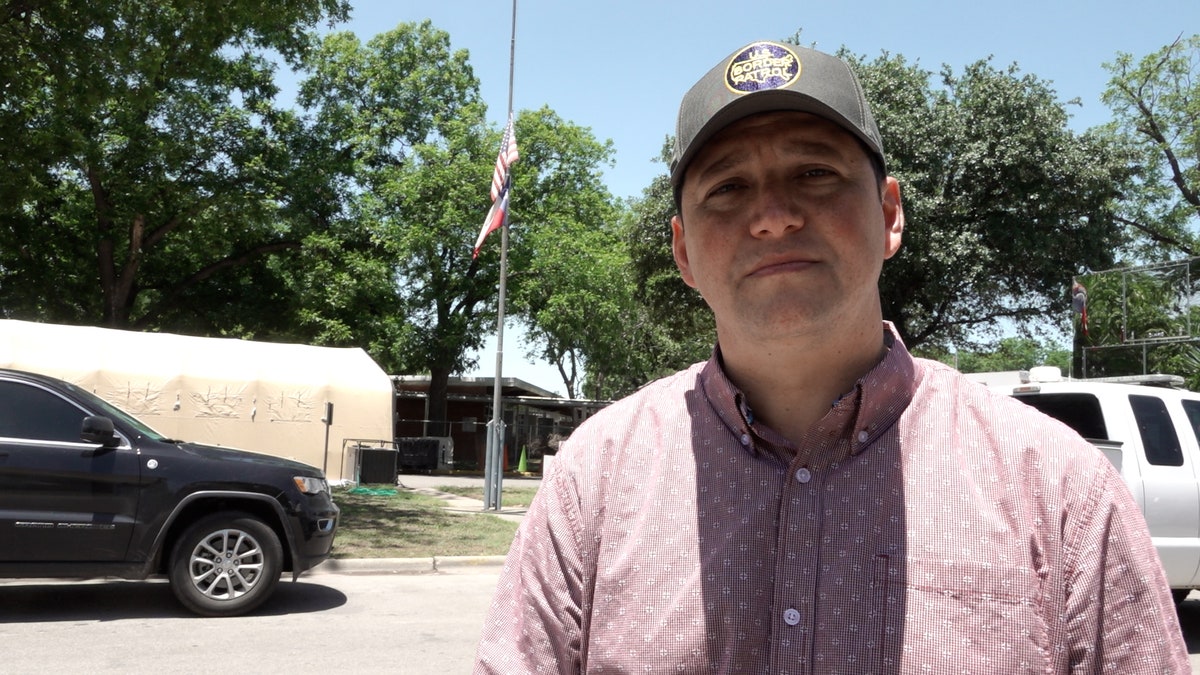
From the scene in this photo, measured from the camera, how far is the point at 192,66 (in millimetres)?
14695

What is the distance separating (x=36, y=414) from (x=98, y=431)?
2.01 ft

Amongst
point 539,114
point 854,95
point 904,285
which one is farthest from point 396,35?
point 854,95

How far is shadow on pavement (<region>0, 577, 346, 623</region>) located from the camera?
7.80m

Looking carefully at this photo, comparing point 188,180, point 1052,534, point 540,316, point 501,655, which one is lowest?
point 501,655

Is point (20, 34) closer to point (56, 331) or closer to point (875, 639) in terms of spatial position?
point (56, 331)

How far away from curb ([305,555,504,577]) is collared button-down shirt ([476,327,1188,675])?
930 cm

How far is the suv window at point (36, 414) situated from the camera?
7.44 metres

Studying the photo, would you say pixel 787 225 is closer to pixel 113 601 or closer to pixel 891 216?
pixel 891 216

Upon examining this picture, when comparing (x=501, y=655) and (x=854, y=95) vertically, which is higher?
(x=854, y=95)

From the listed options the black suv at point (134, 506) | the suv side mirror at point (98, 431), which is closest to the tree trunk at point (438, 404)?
the black suv at point (134, 506)

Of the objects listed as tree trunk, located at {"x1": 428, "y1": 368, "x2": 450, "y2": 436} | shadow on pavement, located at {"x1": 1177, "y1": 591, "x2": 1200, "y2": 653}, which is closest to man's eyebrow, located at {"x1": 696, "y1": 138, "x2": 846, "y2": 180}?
shadow on pavement, located at {"x1": 1177, "y1": 591, "x2": 1200, "y2": 653}

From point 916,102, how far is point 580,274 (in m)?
10.0

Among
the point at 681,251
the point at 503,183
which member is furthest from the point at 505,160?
the point at 681,251

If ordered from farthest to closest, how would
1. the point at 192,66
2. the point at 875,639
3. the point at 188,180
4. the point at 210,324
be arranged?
1. the point at 210,324
2. the point at 188,180
3. the point at 192,66
4. the point at 875,639
